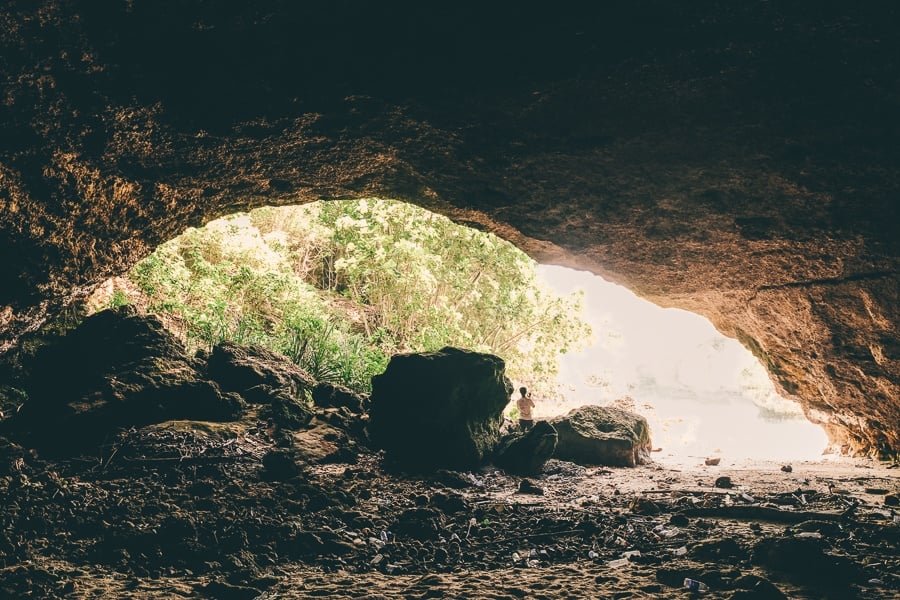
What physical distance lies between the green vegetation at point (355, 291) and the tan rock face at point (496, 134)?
154 inches

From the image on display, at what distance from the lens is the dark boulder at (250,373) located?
5.99 metres

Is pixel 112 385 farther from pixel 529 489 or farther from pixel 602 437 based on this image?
pixel 602 437

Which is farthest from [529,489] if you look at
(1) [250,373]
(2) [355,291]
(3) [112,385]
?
(2) [355,291]

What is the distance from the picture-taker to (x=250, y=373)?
20.2ft

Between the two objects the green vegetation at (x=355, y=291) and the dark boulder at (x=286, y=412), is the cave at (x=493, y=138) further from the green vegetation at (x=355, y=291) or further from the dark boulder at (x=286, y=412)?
the green vegetation at (x=355, y=291)

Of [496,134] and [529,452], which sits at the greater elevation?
[496,134]

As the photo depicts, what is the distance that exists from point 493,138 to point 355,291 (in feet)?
32.9

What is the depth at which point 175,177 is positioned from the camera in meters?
4.44

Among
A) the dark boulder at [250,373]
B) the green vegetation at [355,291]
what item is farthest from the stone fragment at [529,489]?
the green vegetation at [355,291]

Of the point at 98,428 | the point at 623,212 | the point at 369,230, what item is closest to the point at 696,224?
the point at 623,212

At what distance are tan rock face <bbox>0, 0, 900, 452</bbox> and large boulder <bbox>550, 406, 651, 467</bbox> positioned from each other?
2.57 metres

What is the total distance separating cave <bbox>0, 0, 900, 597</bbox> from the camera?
9.65 feet

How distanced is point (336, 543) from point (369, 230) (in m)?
9.47

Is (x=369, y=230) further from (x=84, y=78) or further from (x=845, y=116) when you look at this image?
(x=845, y=116)
